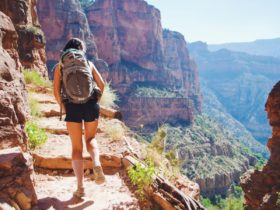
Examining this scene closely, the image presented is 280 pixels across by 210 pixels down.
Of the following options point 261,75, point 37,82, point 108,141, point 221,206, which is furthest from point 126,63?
point 261,75

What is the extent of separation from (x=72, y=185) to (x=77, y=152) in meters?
0.72

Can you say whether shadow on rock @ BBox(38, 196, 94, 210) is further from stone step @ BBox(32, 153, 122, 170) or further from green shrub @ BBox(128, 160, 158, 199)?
stone step @ BBox(32, 153, 122, 170)

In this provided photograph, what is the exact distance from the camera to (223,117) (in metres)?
107

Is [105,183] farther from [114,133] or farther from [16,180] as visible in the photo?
[114,133]

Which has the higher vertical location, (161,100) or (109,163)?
(109,163)

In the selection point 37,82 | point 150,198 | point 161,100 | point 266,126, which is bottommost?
point 266,126

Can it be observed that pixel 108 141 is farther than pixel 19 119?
Yes

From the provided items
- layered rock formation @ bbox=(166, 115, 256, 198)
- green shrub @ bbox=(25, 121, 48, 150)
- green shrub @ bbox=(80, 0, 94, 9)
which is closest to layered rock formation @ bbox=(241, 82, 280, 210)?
green shrub @ bbox=(25, 121, 48, 150)

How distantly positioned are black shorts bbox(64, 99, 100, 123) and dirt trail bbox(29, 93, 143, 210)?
75cm

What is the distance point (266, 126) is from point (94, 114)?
11401cm

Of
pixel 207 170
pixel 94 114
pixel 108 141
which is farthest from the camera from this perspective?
pixel 207 170

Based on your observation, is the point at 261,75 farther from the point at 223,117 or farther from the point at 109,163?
the point at 109,163

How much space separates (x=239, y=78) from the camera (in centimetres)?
13488

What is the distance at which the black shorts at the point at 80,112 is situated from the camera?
3.09 metres
